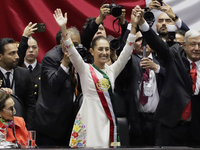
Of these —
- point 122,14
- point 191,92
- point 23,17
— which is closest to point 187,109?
point 191,92

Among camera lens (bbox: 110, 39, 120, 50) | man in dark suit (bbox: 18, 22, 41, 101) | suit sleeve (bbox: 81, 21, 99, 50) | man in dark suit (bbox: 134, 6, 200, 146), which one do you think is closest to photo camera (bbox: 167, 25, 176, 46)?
man in dark suit (bbox: 134, 6, 200, 146)

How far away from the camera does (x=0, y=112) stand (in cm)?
331

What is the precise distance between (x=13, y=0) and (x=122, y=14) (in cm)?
168

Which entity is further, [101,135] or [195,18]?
[195,18]

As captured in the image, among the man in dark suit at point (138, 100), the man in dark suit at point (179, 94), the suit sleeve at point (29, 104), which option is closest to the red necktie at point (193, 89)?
the man in dark suit at point (179, 94)

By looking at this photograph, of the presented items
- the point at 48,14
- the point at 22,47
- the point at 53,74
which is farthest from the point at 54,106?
the point at 48,14

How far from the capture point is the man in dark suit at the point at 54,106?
3754mm

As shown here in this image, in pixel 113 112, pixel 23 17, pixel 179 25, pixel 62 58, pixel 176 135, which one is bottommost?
pixel 176 135

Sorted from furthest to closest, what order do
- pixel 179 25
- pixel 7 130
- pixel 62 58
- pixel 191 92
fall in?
pixel 179 25, pixel 62 58, pixel 191 92, pixel 7 130

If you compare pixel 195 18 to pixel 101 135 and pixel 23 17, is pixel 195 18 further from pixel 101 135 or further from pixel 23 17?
pixel 101 135

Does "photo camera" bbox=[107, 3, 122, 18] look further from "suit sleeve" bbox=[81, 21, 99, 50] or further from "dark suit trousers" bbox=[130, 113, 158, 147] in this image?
"dark suit trousers" bbox=[130, 113, 158, 147]

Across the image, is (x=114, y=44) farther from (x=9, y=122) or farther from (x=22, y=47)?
(x=9, y=122)

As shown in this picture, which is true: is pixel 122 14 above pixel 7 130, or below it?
above

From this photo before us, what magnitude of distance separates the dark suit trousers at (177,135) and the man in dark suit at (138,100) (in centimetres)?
51
